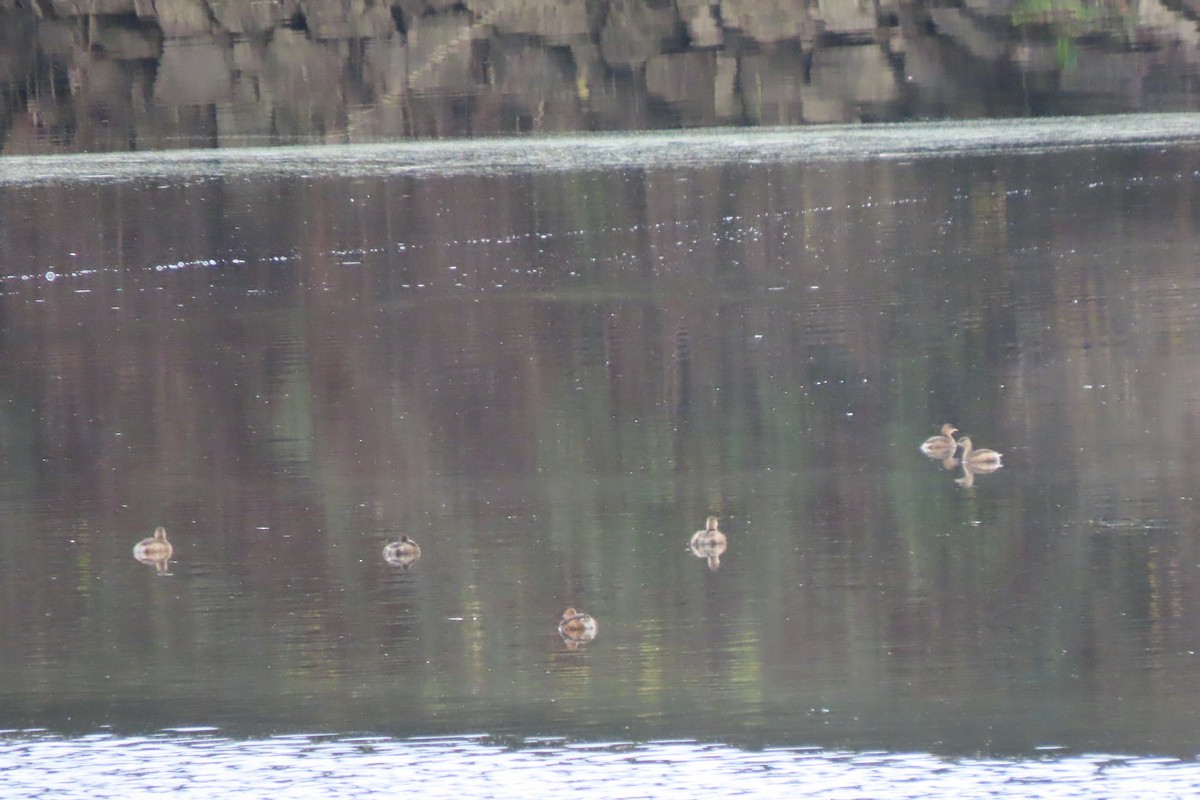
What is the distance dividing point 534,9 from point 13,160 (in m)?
13.4

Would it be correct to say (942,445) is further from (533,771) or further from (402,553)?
(533,771)

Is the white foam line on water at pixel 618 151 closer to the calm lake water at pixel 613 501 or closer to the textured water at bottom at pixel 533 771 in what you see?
the calm lake water at pixel 613 501

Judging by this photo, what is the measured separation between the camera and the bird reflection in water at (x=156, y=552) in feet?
28.4

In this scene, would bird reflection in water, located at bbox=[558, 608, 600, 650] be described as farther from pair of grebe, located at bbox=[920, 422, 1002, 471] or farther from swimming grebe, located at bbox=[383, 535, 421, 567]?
pair of grebe, located at bbox=[920, 422, 1002, 471]

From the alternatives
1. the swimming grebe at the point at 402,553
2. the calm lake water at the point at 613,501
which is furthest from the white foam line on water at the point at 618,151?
the swimming grebe at the point at 402,553

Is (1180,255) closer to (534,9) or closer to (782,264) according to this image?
(782,264)

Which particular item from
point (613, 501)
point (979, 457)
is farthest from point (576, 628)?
point (979, 457)

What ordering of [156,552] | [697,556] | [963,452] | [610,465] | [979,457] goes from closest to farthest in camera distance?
[697,556] → [156,552] → [979,457] → [963,452] → [610,465]

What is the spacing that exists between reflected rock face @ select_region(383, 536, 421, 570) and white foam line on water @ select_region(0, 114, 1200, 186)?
43.5 feet

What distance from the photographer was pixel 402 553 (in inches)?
335

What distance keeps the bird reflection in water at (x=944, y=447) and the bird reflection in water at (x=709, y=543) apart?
1.50 metres

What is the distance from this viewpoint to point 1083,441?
9.98 meters

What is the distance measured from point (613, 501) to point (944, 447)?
1549 mm

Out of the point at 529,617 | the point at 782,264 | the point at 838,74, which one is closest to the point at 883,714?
the point at 529,617
